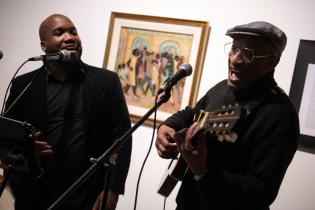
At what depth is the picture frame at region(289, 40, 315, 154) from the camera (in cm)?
241

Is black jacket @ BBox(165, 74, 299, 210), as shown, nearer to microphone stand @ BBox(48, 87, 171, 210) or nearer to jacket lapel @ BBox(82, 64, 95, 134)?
microphone stand @ BBox(48, 87, 171, 210)

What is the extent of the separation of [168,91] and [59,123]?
35.8 inches

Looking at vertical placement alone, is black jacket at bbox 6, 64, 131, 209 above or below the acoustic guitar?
below

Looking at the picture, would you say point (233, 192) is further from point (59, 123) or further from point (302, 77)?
point (302, 77)

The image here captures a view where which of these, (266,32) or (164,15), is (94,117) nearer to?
(266,32)

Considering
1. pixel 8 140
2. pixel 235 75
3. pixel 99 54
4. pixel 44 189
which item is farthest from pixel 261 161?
pixel 99 54

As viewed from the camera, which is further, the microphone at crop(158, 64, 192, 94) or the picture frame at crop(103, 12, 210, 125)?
the picture frame at crop(103, 12, 210, 125)

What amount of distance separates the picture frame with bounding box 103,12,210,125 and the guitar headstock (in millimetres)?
1382

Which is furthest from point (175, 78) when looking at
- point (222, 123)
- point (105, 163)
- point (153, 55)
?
point (153, 55)

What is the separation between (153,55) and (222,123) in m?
1.70

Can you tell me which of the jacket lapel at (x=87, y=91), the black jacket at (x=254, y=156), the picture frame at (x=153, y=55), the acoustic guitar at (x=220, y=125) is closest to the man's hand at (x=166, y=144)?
the black jacket at (x=254, y=156)

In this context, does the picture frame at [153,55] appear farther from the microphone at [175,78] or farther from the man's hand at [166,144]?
the microphone at [175,78]

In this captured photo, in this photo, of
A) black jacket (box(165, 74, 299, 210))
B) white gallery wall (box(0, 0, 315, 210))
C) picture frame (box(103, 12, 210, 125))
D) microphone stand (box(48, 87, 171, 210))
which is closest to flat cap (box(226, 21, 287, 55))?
black jacket (box(165, 74, 299, 210))

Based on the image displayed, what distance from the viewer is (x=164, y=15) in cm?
293
